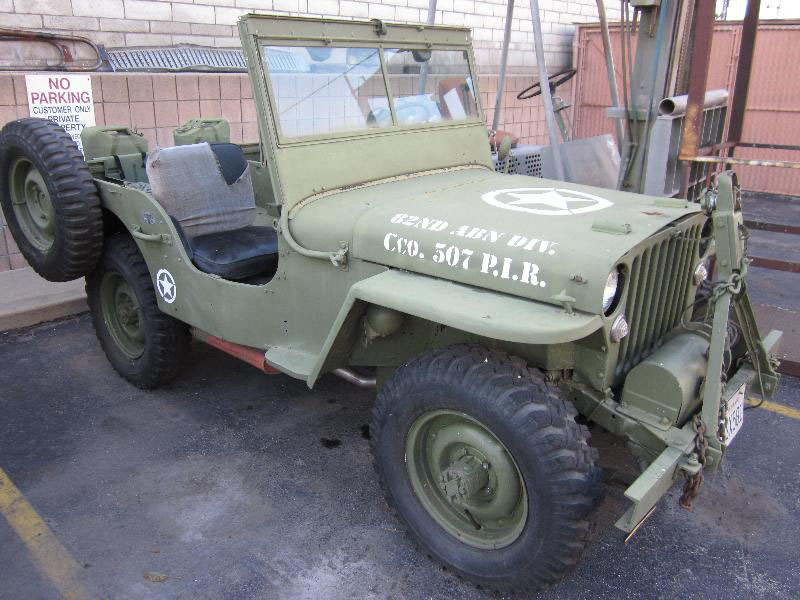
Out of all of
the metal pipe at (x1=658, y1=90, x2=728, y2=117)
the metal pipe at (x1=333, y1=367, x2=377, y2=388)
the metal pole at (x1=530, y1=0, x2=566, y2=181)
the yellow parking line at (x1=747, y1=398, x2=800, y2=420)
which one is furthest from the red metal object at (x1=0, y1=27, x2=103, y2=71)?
the yellow parking line at (x1=747, y1=398, x2=800, y2=420)

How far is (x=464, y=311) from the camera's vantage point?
7.33 ft

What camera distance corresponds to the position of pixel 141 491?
3.12 m

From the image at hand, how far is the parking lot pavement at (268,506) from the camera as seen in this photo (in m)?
2.58

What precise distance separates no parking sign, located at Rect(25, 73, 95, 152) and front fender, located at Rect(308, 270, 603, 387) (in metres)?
3.97

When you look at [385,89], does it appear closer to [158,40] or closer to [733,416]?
[733,416]

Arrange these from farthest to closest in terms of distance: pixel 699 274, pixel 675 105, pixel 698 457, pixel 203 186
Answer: pixel 675 105 → pixel 203 186 → pixel 699 274 → pixel 698 457

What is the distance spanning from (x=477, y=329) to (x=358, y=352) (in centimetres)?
85

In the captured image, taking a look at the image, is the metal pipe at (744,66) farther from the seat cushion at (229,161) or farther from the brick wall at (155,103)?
the seat cushion at (229,161)

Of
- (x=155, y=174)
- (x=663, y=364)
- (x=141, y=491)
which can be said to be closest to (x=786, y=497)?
(x=663, y=364)

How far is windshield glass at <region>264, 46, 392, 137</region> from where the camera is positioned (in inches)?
Answer: 119

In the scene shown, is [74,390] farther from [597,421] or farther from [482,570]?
[597,421]

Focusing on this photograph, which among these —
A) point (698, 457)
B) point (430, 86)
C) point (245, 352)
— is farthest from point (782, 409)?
point (245, 352)

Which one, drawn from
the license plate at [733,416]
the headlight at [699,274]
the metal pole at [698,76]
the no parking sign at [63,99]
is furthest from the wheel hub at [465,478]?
the no parking sign at [63,99]

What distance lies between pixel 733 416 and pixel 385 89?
2073mm
